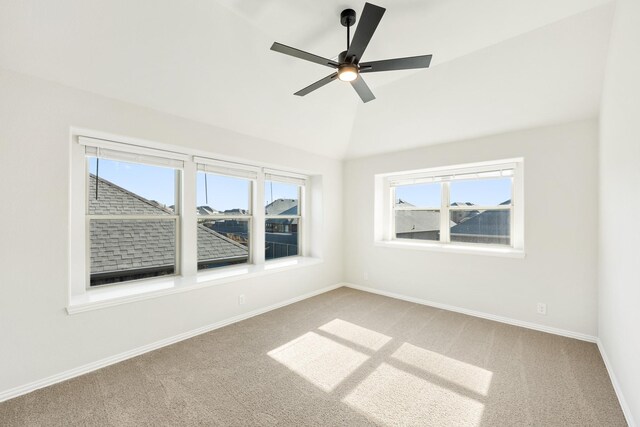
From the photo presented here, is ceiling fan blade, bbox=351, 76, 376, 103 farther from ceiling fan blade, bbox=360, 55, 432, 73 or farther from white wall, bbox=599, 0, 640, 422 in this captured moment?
white wall, bbox=599, 0, 640, 422

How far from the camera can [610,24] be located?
6.82ft

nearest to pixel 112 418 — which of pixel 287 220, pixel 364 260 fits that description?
pixel 287 220

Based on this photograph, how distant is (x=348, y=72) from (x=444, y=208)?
2.90 metres

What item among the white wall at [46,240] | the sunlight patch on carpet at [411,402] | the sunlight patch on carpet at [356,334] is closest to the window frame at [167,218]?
the white wall at [46,240]

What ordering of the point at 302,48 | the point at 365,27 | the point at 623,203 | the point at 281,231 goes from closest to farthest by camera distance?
the point at 365,27 → the point at 623,203 → the point at 302,48 → the point at 281,231

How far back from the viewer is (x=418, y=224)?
4.48 m

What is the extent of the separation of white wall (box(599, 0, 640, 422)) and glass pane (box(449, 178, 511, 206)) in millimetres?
1123

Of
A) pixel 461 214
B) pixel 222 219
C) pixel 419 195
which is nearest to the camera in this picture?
pixel 222 219

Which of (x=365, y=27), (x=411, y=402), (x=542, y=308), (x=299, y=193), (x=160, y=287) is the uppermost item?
(x=365, y=27)

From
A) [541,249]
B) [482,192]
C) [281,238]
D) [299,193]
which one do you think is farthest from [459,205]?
[281,238]

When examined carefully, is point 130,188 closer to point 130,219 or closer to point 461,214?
point 130,219

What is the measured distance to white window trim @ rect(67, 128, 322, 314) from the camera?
8.17 ft

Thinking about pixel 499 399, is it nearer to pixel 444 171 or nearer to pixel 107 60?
pixel 444 171

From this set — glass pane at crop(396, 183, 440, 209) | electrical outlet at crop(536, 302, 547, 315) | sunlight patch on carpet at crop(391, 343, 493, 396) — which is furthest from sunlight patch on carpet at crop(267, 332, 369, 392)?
glass pane at crop(396, 183, 440, 209)
